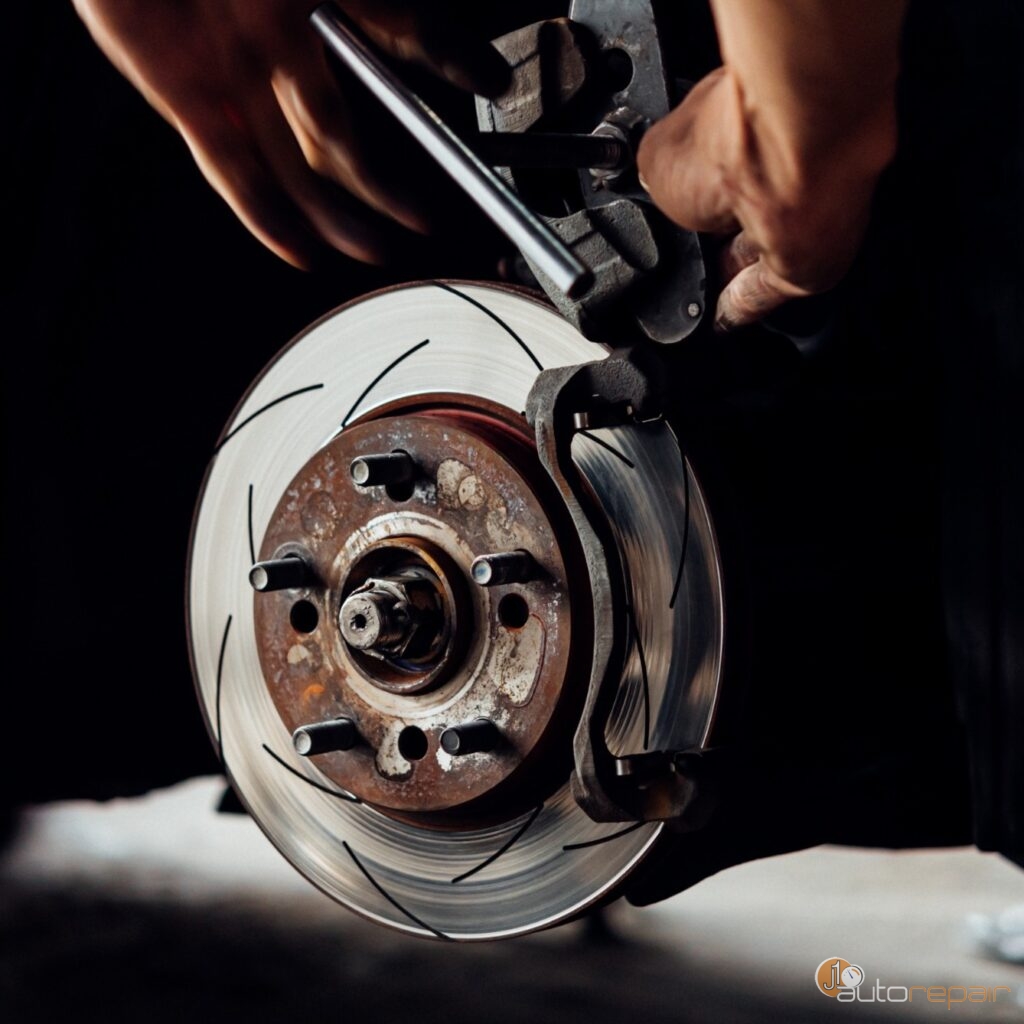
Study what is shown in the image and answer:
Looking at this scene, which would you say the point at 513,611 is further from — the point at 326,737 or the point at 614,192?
the point at 614,192

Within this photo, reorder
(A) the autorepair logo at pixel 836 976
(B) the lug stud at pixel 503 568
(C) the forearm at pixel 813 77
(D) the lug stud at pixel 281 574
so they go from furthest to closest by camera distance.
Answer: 1. (A) the autorepair logo at pixel 836 976
2. (D) the lug stud at pixel 281 574
3. (B) the lug stud at pixel 503 568
4. (C) the forearm at pixel 813 77

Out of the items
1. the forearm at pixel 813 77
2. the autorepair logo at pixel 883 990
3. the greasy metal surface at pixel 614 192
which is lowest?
the autorepair logo at pixel 883 990

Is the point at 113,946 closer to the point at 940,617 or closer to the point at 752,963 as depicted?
the point at 752,963

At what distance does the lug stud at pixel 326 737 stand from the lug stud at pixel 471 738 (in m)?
0.09

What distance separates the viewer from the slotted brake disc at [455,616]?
804mm

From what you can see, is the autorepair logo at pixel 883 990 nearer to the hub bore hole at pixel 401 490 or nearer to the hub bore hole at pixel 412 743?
the hub bore hole at pixel 412 743

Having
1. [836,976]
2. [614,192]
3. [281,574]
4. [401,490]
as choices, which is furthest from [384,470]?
[836,976]

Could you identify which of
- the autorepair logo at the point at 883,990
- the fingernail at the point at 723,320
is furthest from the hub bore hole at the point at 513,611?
the autorepair logo at the point at 883,990

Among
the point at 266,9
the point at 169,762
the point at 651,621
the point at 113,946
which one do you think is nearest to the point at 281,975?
the point at 113,946

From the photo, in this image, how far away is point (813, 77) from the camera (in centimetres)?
56

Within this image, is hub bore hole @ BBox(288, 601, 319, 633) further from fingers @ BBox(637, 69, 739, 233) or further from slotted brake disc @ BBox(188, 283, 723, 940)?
fingers @ BBox(637, 69, 739, 233)

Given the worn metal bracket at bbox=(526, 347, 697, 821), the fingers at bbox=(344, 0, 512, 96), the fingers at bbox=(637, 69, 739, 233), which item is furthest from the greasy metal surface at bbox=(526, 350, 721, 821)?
the fingers at bbox=(344, 0, 512, 96)

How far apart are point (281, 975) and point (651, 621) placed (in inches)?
24.7

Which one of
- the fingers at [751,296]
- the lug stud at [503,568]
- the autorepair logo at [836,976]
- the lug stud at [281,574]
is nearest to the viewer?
the fingers at [751,296]
